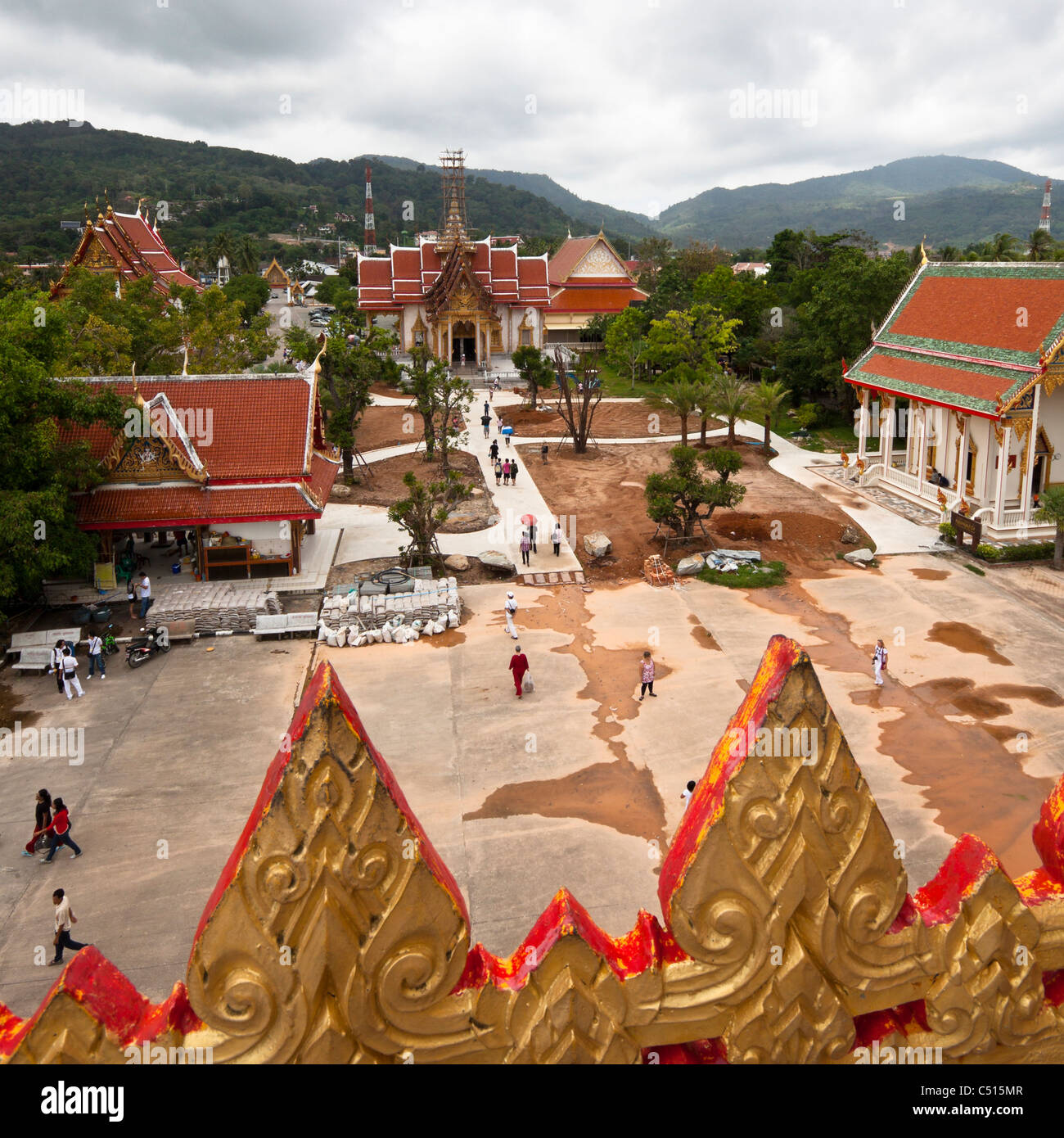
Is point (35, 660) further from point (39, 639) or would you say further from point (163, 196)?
point (163, 196)

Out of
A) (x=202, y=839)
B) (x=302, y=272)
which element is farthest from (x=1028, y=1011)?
(x=302, y=272)

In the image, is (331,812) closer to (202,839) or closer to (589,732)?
(202,839)

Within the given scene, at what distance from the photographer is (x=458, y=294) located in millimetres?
55250

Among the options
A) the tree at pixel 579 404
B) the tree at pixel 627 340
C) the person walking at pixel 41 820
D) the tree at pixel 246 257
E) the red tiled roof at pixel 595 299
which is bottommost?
the person walking at pixel 41 820

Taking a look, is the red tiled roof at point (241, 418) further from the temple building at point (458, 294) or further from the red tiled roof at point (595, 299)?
the red tiled roof at point (595, 299)

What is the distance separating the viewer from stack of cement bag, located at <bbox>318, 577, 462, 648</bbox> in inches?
779

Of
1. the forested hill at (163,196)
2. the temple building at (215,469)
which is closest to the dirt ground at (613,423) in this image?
the temple building at (215,469)

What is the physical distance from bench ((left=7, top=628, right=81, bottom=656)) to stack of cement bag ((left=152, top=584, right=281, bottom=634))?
1573 mm

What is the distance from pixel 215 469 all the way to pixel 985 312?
21.5 meters

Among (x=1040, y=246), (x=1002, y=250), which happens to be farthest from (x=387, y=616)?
(x=1040, y=246)

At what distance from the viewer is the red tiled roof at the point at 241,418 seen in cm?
2291

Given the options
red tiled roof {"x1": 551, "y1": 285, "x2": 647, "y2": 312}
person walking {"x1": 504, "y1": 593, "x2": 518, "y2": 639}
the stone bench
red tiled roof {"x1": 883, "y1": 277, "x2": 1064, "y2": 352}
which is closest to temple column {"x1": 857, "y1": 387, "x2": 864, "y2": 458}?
red tiled roof {"x1": 883, "y1": 277, "x2": 1064, "y2": 352}

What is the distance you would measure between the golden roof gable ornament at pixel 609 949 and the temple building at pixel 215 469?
20.0m

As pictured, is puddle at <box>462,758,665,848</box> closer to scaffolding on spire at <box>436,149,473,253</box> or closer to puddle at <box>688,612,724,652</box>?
puddle at <box>688,612,724,652</box>
